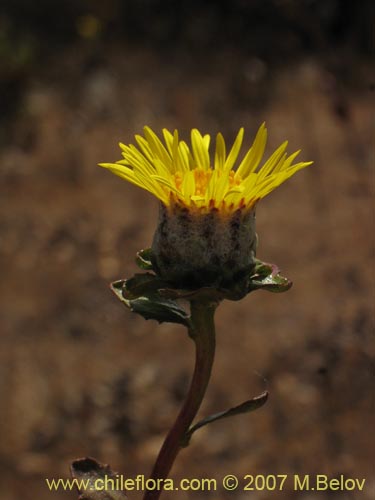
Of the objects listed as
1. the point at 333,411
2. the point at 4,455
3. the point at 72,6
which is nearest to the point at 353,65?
the point at 72,6

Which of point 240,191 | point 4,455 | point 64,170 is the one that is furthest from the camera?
→ point 64,170

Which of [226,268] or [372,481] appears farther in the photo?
[372,481]

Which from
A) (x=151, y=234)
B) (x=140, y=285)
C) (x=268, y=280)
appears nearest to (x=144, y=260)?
(x=140, y=285)

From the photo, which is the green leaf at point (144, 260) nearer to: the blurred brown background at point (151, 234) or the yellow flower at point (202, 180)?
the yellow flower at point (202, 180)

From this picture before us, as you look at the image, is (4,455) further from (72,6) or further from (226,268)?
(72,6)

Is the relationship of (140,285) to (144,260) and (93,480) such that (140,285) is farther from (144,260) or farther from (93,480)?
(93,480)

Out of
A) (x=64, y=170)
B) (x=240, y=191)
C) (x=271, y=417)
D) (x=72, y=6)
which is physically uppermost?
(x=72, y=6)

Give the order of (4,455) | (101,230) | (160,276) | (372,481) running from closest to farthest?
(160,276) → (372,481) → (4,455) → (101,230)
